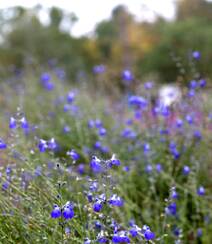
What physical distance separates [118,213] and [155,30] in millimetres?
19014

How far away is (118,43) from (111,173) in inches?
795

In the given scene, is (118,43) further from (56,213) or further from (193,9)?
(56,213)

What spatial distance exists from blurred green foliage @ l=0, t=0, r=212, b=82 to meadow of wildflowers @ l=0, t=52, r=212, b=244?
36.0ft

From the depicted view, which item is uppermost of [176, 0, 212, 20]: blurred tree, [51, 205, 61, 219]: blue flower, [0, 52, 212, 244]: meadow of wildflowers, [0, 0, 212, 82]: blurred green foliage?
[176, 0, 212, 20]: blurred tree

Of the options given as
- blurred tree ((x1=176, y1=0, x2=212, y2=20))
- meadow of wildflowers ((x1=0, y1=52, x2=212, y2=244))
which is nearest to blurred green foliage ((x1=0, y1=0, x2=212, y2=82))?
blurred tree ((x1=176, y1=0, x2=212, y2=20))

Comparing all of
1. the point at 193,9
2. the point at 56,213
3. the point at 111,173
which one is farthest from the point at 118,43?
the point at 56,213

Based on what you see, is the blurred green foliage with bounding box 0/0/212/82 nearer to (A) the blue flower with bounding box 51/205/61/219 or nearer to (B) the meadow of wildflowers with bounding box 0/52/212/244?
(B) the meadow of wildflowers with bounding box 0/52/212/244

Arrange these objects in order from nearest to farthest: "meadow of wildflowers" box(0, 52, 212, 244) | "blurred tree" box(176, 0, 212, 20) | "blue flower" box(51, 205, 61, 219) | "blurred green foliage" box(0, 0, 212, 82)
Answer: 1. "blue flower" box(51, 205, 61, 219)
2. "meadow of wildflowers" box(0, 52, 212, 244)
3. "blurred green foliage" box(0, 0, 212, 82)
4. "blurred tree" box(176, 0, 212, 20)

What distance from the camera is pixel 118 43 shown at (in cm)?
2225

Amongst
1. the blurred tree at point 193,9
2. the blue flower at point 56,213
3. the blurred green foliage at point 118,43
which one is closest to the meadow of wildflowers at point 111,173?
the blue flower at point 56,213

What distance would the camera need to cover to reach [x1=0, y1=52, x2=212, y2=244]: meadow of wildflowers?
2.05m

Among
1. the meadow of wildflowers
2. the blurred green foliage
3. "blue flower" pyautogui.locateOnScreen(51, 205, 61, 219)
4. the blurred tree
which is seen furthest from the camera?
the blurred tree

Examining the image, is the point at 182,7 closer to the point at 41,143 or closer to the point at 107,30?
the point at 107,30

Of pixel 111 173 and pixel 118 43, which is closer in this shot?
pixel 111 173
